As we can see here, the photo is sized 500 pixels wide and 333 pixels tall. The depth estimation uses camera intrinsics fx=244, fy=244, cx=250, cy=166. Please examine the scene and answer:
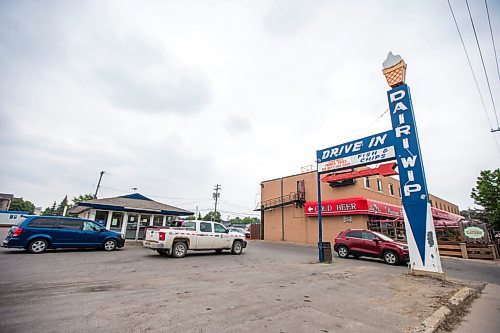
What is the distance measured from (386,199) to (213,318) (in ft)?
96.0

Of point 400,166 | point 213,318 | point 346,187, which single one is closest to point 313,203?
point 346,187

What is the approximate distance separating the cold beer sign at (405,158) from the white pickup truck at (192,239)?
23.1ft

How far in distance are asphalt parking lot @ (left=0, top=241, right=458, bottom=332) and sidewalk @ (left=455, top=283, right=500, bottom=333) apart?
0.57m

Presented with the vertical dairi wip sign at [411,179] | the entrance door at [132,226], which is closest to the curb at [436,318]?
the vertical dairi wip sign at [411,179]

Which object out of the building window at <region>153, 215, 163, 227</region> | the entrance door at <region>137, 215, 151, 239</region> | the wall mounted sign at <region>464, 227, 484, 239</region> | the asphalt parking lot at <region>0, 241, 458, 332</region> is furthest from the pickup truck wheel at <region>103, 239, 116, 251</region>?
the wall mounted sign at <region>464, 227, 484, 239</region>

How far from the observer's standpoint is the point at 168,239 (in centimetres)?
1117

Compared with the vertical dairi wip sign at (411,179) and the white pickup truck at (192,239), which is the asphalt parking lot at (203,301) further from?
the white pickup truck at (192,239)

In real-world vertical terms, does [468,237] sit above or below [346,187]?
below

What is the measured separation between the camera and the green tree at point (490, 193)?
28645mm

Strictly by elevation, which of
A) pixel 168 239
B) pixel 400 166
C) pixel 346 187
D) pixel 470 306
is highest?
pixel 346 187

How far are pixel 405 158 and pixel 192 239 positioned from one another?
10124 mm

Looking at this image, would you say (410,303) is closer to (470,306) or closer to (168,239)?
(470,306)

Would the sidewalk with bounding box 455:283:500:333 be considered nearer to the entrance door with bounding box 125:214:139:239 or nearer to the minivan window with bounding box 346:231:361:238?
the minivan window with bounding box 346:231:361:238

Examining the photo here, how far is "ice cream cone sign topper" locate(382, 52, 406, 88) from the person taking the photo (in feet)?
34.7
